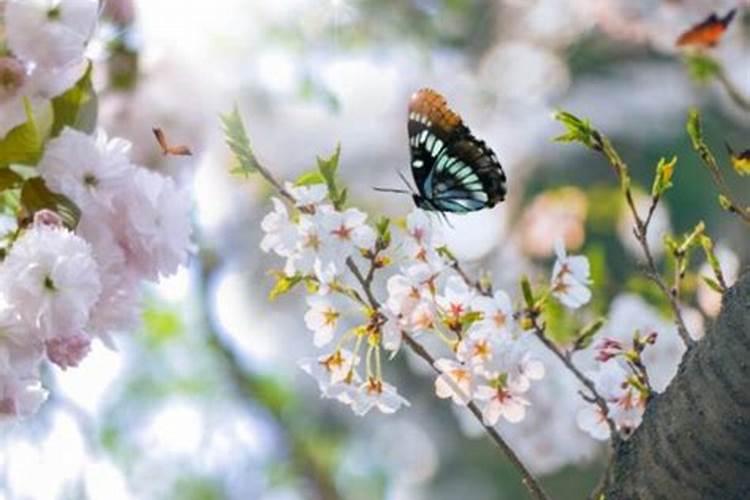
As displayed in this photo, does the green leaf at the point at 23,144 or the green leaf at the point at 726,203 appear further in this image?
the green leaf at the point at 23,144

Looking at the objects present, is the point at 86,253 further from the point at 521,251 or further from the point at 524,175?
the point at 524,175

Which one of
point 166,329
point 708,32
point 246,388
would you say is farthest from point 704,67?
point 166,329

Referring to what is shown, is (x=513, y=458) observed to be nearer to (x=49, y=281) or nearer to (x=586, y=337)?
(x=586, y=337)

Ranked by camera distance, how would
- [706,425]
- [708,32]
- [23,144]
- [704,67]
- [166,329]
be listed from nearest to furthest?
[706,425]
[23,144]
[708,32]
[704,67]
[166,329]

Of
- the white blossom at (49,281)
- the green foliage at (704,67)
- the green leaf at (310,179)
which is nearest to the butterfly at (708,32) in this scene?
the green foliage at (704,67)

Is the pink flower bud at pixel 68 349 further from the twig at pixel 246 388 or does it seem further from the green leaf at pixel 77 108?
the twig at pixel 246 388

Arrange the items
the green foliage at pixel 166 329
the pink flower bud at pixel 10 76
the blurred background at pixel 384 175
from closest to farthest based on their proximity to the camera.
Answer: the pink flower bud at pixel 10 76, the blurred background at pixel 384 175, the green foliage at pixel 166 329
